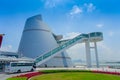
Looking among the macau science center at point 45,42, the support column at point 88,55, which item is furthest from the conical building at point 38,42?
the support column at point 88,55

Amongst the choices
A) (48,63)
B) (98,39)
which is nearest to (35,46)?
(48,63)

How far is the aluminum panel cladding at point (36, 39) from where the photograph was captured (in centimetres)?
6221

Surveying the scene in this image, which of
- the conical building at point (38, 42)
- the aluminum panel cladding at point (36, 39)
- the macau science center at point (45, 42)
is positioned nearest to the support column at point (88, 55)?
the macau science center at point (45, 42)

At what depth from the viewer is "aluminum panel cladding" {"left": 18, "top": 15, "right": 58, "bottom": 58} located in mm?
62213

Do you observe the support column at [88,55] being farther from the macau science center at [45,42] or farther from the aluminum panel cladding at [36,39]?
the aluminum panel cladding at [36,39]

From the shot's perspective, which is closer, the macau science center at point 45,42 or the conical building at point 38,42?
the macau science center at point 45,42

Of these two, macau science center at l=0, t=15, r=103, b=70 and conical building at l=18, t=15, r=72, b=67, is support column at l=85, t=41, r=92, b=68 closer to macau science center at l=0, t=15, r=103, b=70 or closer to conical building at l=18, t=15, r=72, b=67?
macau science center at l=0, t=15, r=103, b=70

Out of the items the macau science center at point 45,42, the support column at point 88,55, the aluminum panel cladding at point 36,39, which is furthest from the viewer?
the aluminum panel cladding at point 36,39

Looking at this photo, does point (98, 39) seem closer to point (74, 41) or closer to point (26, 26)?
point (74, 41)

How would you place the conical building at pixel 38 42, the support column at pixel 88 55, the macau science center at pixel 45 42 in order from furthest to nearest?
the conical building at pixel 38 42
the macau science center at pixel 45 42
the support column at pixel 88 55

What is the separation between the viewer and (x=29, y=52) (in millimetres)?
61531

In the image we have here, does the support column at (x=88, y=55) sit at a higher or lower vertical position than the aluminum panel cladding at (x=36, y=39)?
lower

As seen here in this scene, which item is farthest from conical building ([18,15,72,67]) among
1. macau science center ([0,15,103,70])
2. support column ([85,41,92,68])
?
support column ([85,41,92,68])

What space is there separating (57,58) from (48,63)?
433cm
